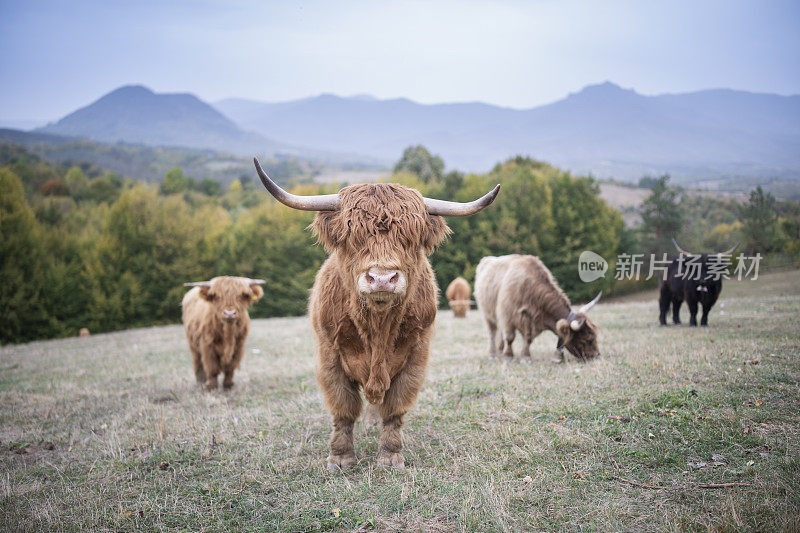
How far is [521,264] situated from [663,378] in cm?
400

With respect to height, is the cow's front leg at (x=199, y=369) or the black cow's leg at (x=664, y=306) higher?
the black cow's leg at (x=664, y=306)

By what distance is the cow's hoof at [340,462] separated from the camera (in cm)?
417

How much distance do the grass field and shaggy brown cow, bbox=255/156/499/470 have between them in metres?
0.58

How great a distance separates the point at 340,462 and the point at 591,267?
33.5 meters

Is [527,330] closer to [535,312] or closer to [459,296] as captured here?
[535,312]

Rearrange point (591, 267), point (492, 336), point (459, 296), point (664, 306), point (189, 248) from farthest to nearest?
point (189, 248) < point (591, 267) < point (459, 296) < point (664, 306) < point (492, 336)

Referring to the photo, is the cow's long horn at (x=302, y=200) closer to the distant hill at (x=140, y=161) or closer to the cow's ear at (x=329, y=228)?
the cow's ear at (x=329, y=228)

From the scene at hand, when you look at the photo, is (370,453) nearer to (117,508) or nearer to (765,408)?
(117,508)

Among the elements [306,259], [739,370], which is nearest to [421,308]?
[739,370]

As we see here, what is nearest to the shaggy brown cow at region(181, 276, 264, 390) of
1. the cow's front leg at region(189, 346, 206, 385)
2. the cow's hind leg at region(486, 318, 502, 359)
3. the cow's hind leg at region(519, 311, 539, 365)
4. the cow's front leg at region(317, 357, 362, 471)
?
the cow's front leg at region(189, 346, 206, 385)

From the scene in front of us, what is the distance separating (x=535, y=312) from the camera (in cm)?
880

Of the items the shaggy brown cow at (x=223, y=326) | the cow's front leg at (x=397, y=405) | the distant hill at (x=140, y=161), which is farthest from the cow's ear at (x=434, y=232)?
the distant hill at (x=140, y=161)

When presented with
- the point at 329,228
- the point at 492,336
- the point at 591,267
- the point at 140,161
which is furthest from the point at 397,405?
the point at 140,161

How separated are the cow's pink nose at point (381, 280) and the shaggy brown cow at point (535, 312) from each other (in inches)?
228
